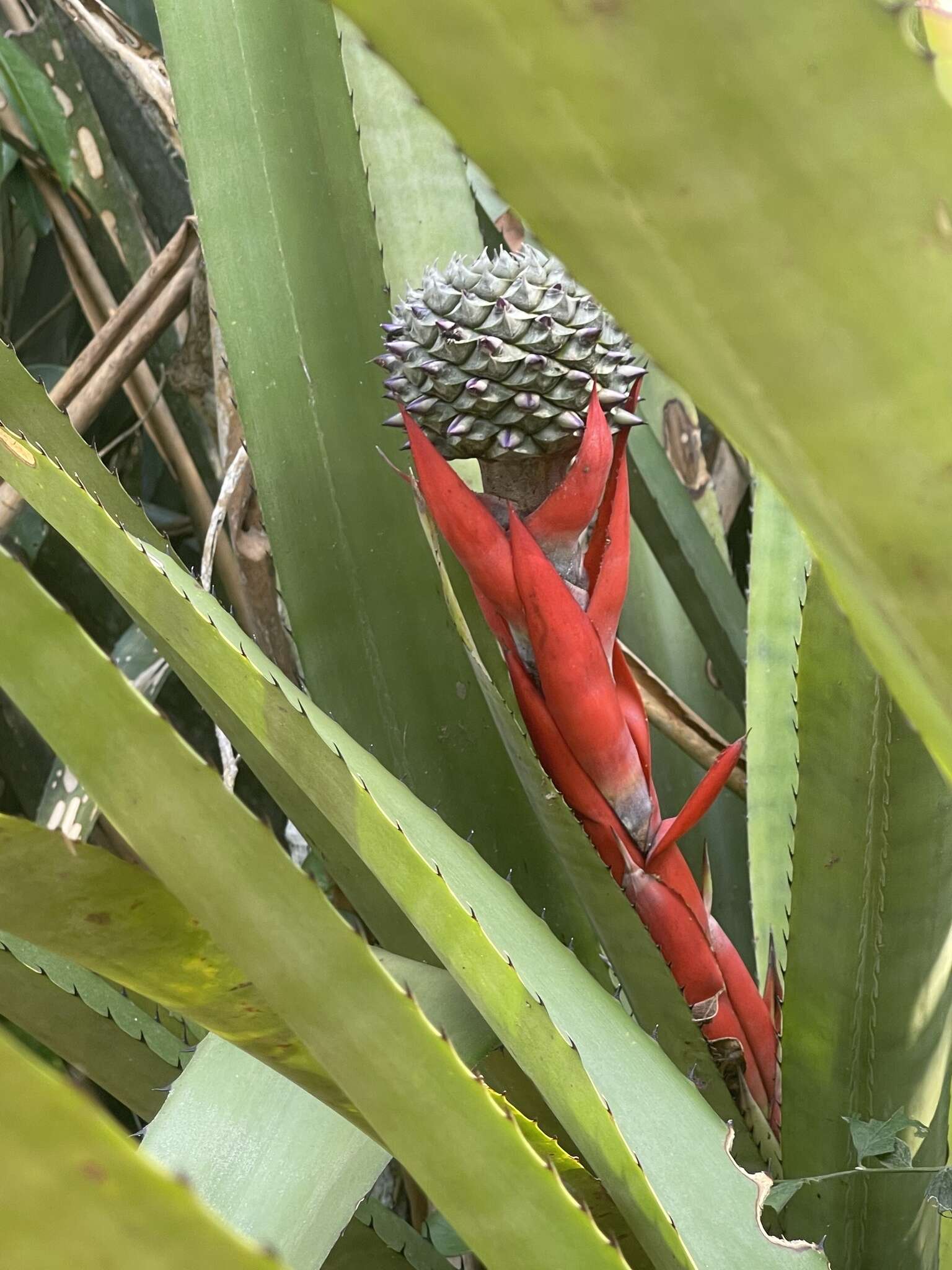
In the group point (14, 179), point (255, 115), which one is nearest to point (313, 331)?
point (255, 115)

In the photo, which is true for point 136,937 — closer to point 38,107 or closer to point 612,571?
point 612,571

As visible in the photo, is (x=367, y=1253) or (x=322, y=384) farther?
(x=322, y=384)

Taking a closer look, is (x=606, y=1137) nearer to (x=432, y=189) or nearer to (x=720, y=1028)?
(x=720, y=1028)

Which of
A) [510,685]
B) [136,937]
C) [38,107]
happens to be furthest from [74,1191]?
[38,107]

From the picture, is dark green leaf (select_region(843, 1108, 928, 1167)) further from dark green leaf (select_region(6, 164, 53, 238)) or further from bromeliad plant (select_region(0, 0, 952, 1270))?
dark green leaf (select_region(6, 164, 53, 238))

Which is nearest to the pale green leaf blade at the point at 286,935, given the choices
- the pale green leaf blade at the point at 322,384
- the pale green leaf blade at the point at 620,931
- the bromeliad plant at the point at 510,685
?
the bromeliad plant at the point at 510,685

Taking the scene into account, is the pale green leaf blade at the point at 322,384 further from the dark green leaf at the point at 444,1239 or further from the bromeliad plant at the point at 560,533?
the dark green leaf at the point at 444,1239

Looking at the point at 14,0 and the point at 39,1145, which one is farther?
the point at 14,0
